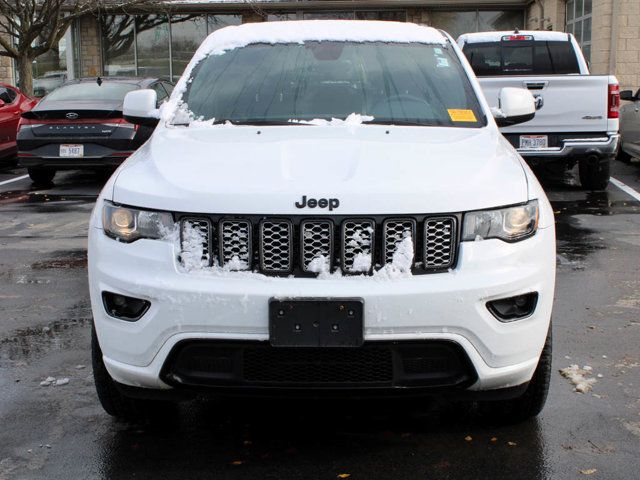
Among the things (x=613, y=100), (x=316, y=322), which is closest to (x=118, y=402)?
(x=316, y=322)

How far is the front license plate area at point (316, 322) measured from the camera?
298 centimetres

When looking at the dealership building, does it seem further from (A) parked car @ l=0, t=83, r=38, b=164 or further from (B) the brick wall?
(A) parked car @ l=0, t=83, r=38, b=164

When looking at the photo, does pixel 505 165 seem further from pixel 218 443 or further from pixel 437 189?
pixel 218 443

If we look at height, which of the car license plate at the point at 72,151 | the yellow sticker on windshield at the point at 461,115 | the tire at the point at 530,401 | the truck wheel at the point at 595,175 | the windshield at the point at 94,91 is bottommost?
the truck wheel at the point at 595,175

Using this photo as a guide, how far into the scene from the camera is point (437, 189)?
10.3 ft

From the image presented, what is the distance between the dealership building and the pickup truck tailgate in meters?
12.8

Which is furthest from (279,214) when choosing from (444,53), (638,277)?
(638,277)

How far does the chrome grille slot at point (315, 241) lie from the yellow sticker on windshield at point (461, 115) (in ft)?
4.39

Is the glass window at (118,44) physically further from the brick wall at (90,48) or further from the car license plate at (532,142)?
the car license plate at (532,142)

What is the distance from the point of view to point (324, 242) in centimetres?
310

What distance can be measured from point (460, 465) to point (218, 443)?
0.95 m

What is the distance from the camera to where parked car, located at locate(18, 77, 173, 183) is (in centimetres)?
1098

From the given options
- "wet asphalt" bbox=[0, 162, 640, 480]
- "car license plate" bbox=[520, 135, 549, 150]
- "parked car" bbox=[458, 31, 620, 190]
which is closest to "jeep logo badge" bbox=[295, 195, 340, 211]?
"wet asphalt" bbox=[0, 162, 640, 480]

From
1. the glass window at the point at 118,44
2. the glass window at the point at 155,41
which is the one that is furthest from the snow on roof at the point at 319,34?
the glass window at the point at 118,44
